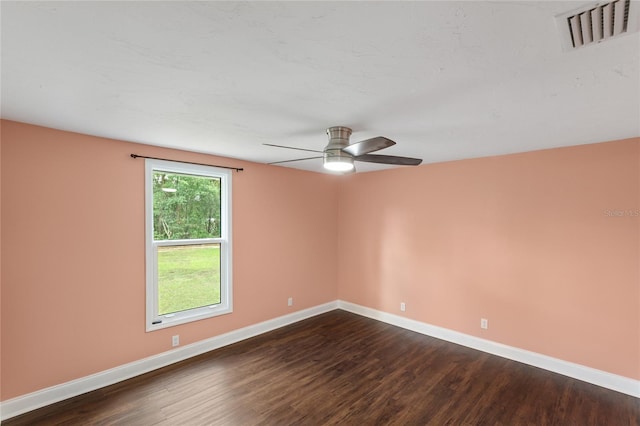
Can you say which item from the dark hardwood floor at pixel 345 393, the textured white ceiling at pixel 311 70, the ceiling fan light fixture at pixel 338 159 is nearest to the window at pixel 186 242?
the dark hardwood floor at pixel 345 393

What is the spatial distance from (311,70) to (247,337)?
11.7ft

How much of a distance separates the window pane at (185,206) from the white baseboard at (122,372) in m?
1.30

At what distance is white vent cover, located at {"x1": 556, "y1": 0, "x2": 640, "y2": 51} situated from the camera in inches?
40.9

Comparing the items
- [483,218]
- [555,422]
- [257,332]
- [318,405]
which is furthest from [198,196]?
[555,422]

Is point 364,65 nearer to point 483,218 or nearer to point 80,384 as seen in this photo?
point 483,218

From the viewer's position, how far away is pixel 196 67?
1.48 m

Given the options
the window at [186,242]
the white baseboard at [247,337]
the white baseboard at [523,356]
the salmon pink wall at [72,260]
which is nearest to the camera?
the salmon pink wall at [72,260]

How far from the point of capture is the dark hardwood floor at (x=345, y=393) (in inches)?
94.3

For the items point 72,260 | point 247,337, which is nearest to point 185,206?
point 72,260

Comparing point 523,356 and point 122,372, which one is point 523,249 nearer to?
point 523,356

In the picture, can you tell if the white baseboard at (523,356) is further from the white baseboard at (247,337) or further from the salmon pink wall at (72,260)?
the salmon pink wall at (72,260)

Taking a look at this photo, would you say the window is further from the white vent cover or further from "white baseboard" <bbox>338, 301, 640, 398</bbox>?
the white vent cover

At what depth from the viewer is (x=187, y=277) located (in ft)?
11.5

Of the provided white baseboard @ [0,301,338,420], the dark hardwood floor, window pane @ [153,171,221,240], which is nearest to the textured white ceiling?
window pane @ [153,171,221,240]
